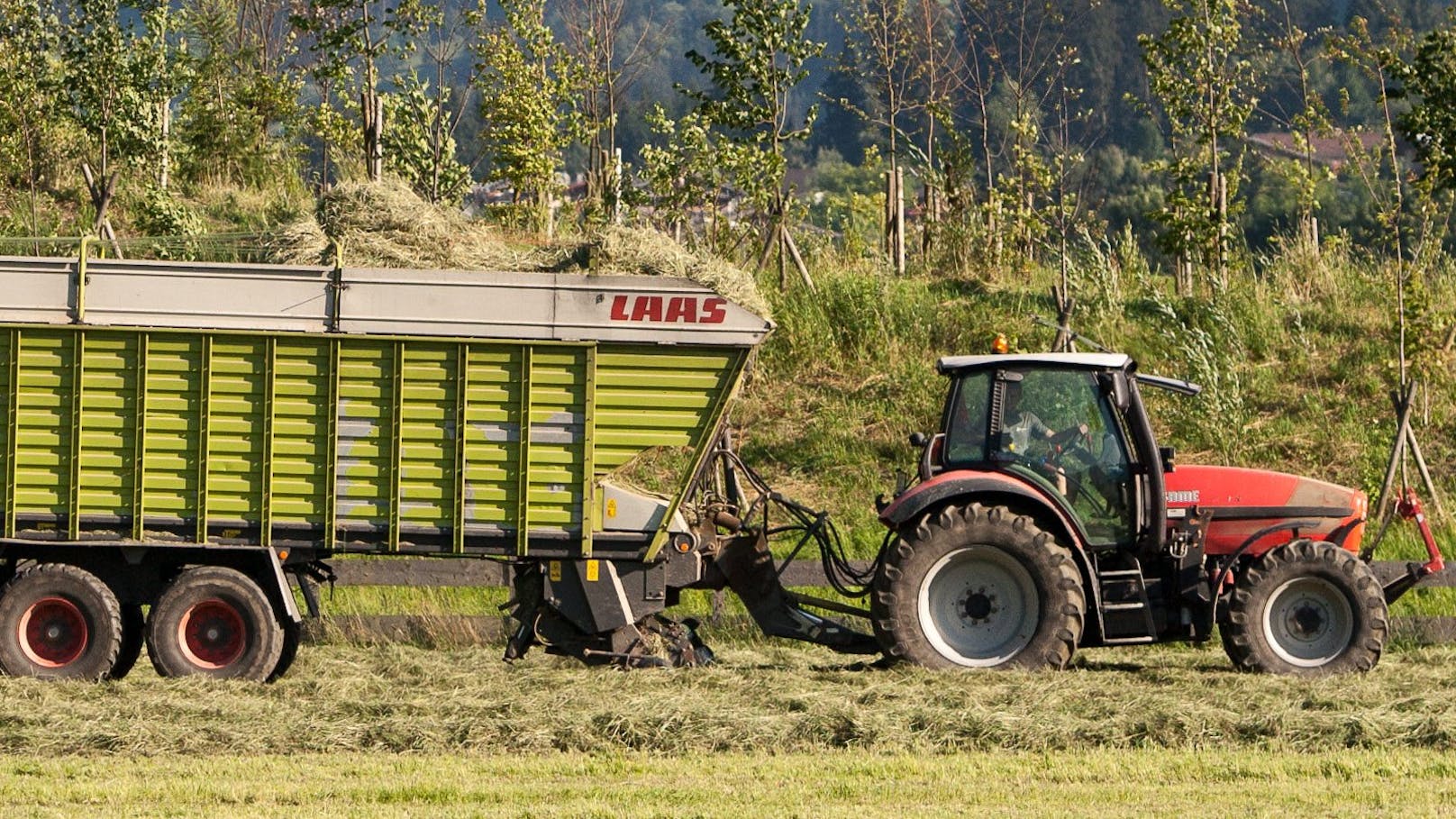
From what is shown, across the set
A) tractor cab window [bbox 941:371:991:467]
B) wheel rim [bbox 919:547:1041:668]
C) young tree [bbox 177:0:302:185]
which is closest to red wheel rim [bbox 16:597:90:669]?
wheel rim [bbox 919:547:1041:668]

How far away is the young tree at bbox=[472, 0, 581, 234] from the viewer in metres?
22.8

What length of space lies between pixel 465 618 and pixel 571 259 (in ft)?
11.2

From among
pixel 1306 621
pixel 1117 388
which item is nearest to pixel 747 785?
pixel 1117 388

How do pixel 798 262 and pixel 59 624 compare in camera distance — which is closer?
pixel 59 624

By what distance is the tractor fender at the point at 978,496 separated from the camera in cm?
1189

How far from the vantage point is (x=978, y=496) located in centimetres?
1209

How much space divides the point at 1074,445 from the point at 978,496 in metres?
0.70

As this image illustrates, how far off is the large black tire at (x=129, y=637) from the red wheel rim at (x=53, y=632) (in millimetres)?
273

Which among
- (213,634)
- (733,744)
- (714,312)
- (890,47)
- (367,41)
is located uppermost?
(890,47)

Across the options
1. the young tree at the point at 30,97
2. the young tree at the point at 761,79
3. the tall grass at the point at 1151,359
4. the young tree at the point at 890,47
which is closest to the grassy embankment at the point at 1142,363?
the tall grass at the point at 1151,359

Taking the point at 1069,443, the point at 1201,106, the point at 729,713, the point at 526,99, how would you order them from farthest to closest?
the point at 526,99
the point at 1201,106
the point at 1069,443
the point at 729,713

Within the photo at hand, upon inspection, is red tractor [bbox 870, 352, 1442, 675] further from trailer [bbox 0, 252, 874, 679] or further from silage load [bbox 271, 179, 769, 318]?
silage load [bbox 271, 179, 769, 318]

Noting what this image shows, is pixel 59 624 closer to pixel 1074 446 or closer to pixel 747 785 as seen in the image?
pixel 747 785

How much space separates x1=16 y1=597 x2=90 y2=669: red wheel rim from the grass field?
409 mm
